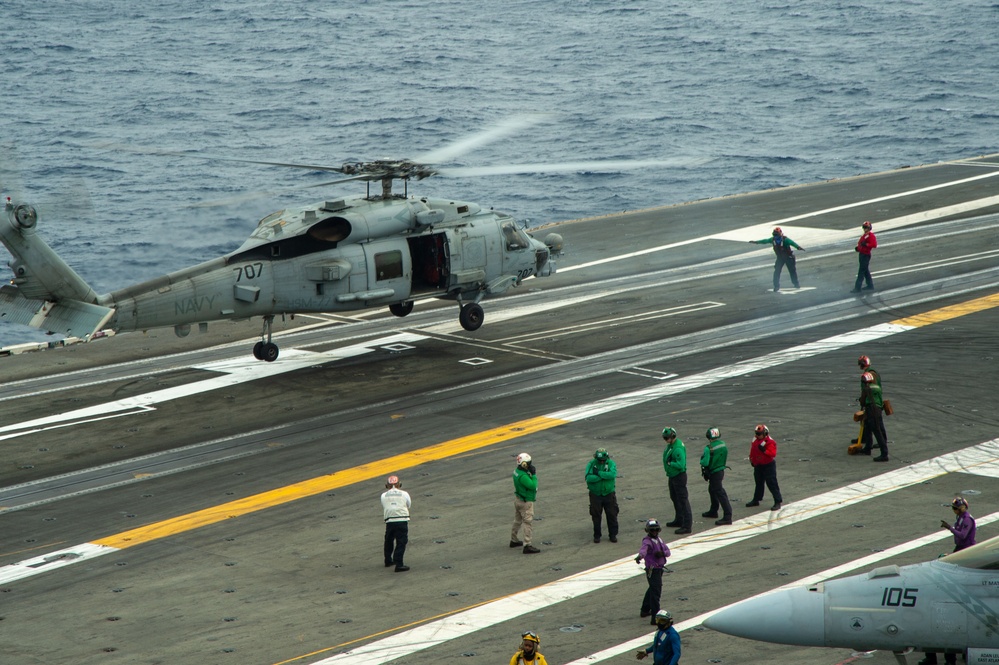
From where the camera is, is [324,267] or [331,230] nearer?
[324,267]

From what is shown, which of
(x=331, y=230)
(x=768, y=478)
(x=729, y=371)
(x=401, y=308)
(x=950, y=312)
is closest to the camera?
(x=768, y=478)

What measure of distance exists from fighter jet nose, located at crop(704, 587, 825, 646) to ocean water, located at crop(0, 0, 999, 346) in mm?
42260

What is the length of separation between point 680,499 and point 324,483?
7.11m

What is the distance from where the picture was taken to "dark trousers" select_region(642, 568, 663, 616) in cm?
1702

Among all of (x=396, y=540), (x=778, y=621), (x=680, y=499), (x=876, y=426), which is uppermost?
(x=778, y=621)

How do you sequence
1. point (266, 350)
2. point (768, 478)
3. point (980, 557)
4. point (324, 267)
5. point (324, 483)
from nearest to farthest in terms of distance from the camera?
1. point (980, 557)
2. point (768, 478)
3. point (324, 483)
4. point (324, 267)
5. point (266, 350)

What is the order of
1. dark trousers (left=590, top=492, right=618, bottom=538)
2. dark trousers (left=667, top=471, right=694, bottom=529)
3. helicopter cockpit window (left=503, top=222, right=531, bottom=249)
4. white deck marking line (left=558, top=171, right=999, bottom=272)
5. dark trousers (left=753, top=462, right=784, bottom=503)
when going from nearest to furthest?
dark trousers (left=590, top=492, right=618, bottom=538) → dark trousers (left=667, top=471, right=694, bottom=529) → dark trousers (left=753, top=462, right=784, bottom=503) → helicopter cockpit window (left=503, top=222, right=531, bottom=249) → white deck marking line (left=558, top=171, right=999, bottom=272)

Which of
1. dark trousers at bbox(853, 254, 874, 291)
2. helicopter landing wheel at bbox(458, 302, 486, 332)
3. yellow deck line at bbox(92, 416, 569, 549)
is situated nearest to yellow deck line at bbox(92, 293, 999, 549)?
yellow deck line at bbox(92, 416, 569, 549)

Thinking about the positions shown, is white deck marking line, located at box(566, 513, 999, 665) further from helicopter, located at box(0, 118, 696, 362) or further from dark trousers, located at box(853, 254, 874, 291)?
dark trousers, located at box(853, 254, 874, 291)

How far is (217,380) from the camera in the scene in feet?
101

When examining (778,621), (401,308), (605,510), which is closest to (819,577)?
(605,510)

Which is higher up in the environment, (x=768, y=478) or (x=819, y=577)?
(x=768, y=478)

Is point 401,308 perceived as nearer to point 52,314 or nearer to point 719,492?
point 52,314

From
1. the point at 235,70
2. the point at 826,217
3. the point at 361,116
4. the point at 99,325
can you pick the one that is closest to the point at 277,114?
the point at 361,116
